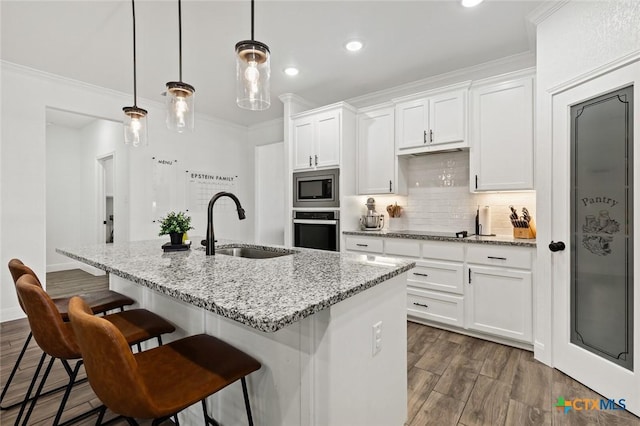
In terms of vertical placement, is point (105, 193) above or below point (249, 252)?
above

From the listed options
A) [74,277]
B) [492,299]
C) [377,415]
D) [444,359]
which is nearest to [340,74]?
[492,299]

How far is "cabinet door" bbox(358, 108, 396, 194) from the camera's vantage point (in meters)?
3.65

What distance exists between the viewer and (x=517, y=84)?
2.83 m

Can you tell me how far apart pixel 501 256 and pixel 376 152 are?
174cm

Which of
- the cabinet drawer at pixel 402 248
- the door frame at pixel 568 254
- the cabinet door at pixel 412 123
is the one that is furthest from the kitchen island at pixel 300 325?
the cabinet door at pixel 412 123

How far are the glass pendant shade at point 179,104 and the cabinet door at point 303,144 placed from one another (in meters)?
1.98

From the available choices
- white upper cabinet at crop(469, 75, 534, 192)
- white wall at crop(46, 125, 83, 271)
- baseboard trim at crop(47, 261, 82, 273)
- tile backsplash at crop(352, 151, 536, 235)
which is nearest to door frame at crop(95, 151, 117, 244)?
white wall at crop(46, 125, 83, 271)

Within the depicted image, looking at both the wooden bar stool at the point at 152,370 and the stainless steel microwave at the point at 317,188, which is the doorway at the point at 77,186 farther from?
the wooden bar stool at the point at 152,370

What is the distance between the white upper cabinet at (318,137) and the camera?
12.3 feet

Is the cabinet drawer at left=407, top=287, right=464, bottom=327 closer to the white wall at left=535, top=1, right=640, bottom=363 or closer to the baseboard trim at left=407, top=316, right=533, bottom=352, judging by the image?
Result: the baseboard trim at left=407, top=316, right=533, bottom=352

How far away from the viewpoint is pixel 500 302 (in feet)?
8.98

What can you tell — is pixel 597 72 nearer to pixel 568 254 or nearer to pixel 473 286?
pixel 568 254

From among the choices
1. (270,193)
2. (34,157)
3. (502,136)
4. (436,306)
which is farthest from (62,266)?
(502,136)

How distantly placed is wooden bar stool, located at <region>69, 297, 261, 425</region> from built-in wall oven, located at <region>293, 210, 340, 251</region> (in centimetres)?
252
